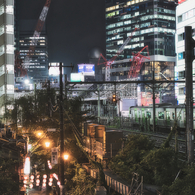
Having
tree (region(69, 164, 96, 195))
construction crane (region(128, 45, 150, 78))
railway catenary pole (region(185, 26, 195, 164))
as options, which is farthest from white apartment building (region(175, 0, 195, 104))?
construction crane (region(128, 45, 150, 78))

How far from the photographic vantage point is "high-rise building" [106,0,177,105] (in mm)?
121319

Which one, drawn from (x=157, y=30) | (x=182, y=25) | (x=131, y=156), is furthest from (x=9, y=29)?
(x=157, y=30)

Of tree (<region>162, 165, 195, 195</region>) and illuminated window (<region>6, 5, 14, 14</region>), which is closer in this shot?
tree (<region>162, 165, 195, 195</region>)

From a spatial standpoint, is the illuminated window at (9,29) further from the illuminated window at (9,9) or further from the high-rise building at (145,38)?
the high-rise building at (145,38)

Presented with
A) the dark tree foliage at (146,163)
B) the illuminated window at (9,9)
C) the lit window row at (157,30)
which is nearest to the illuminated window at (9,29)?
the illuminated window at (9,9)

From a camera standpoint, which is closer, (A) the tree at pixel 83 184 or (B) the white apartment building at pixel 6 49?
(A) the tree at pixel 83 184

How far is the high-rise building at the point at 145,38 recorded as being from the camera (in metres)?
121

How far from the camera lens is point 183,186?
919 cm

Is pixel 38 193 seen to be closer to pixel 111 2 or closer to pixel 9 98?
pixel 9 98

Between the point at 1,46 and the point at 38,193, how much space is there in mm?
35361

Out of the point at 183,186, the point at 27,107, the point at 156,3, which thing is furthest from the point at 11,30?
the point at 156,3

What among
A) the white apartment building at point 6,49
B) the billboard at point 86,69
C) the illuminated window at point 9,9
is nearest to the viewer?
the white apartment building at point 6,49

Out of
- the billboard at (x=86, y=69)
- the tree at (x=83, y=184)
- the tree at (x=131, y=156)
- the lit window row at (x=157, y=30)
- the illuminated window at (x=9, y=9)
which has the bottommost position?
the tree at (x=83, y=184)

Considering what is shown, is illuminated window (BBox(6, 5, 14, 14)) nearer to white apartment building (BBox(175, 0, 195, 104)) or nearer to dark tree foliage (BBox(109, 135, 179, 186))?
white apartment building (BBox(175, 0, 195, 104))
